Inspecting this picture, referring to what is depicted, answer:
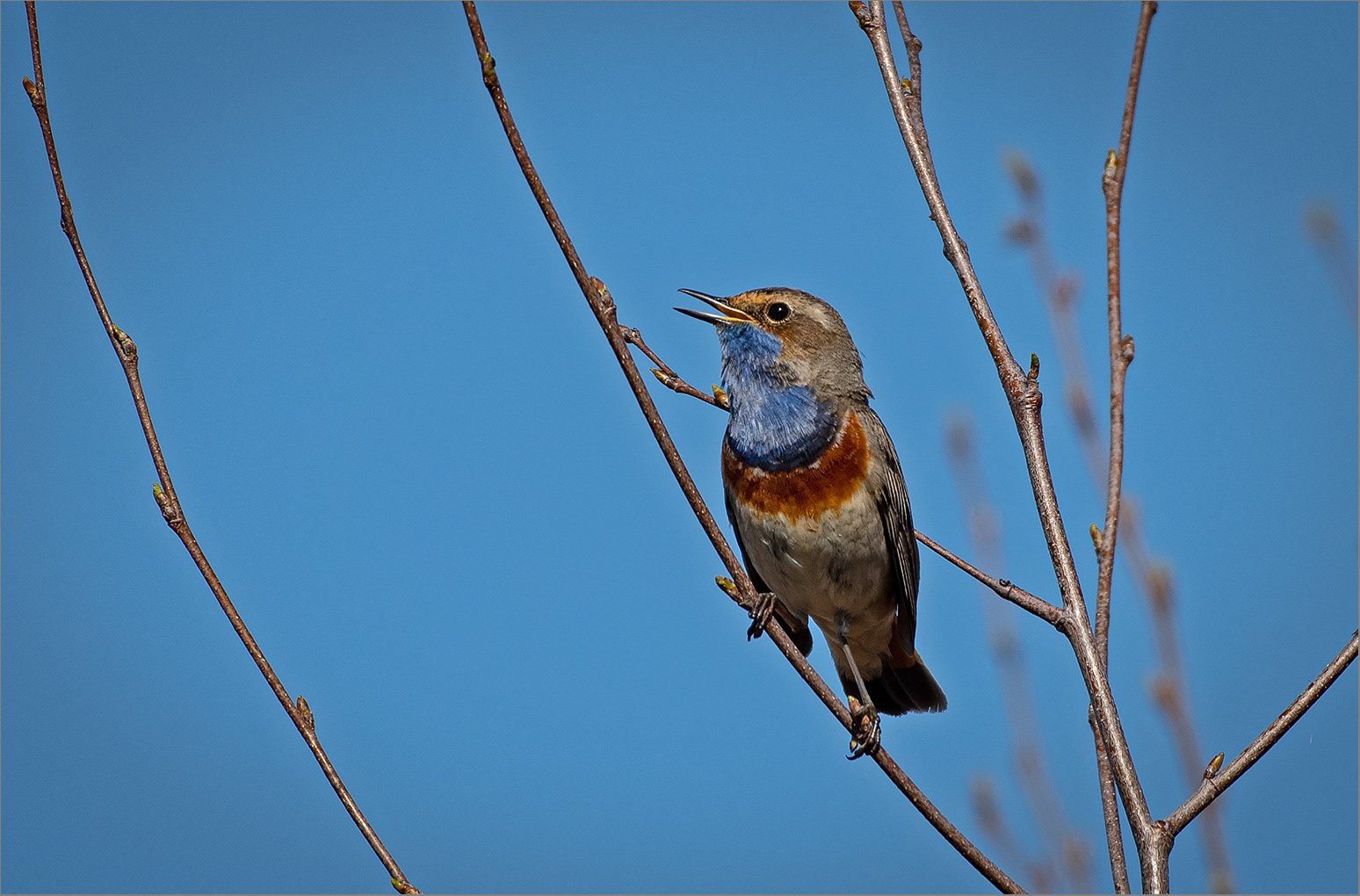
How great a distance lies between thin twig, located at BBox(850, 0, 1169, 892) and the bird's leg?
2.47 feet

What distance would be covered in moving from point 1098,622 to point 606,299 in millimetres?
2007

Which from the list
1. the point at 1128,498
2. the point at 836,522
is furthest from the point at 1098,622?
the point at 836,522

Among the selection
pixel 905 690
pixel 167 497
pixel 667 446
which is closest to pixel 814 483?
pixel 905 690

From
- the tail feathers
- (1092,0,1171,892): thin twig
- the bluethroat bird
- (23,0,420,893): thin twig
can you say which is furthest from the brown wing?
(23,0,420,893): thin twig

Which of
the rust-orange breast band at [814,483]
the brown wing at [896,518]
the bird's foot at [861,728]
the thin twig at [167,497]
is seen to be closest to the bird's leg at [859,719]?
the bird's foot at [861,728]

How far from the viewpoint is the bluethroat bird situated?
6.21 metres

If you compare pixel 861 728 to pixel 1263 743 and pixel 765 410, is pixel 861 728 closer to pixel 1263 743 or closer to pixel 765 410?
pixel 1263 743

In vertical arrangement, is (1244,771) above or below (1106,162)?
below

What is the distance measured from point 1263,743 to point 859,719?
4.56 feet

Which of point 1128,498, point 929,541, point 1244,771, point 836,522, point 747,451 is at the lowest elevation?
point 1244,771

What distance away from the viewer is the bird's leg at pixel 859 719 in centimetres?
397

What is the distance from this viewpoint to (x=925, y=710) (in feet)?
24.0

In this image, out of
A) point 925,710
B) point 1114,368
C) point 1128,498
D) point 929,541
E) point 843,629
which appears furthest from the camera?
point 925,710

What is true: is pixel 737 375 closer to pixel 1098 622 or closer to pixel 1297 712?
pixel 1098 622
